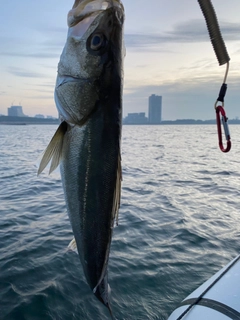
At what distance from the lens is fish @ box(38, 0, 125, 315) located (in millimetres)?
1816

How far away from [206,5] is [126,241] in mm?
6387

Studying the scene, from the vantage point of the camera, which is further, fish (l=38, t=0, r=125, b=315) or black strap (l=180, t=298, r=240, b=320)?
black strap (l=180, t=298, r=240, b=320)

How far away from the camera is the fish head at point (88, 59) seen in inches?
71.3

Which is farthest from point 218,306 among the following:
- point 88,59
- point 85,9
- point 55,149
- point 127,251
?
point 127,251

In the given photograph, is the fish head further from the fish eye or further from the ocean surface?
the ocean surface

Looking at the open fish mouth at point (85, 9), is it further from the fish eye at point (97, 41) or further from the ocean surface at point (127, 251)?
the ocean surface at point (127, 251)

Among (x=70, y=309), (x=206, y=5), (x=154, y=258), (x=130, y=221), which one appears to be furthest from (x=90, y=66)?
(x=130, y=221)

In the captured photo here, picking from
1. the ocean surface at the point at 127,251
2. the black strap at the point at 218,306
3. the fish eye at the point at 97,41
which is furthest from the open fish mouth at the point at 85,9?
the black strap at the point at 218,306

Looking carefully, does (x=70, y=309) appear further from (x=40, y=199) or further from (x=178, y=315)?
(x=40, y=199)

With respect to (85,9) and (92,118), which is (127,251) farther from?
(85,9)

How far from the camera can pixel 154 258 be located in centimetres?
697

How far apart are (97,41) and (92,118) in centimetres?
47

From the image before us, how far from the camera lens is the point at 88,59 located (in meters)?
1.83

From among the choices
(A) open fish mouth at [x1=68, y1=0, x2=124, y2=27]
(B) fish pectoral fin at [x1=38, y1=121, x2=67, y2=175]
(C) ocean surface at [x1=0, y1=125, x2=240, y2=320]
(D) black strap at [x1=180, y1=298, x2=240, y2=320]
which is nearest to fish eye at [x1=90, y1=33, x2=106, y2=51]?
(A) open fish mouth at [x1=68, y1=0, x2=124, y2=27]
